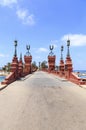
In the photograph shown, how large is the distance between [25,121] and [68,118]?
1.57 m

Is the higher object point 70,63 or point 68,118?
point 70,63

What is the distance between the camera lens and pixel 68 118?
9.18 m

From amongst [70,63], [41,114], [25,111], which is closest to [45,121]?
[41,114]

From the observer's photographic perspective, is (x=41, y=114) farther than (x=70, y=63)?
No

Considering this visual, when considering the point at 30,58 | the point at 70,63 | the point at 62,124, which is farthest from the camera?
the point at 30,58

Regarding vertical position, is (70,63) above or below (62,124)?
above

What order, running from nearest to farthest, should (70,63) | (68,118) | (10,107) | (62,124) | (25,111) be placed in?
1. (62,124)
2. (68,118)
3. (25,111)
4. (10,107)
5. (70,63)

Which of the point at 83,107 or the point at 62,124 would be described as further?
the point at 83,107

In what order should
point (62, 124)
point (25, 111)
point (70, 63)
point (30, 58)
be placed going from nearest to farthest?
point (62, 124) → point (25, 111) → point (70, 63) → point (30, 58)

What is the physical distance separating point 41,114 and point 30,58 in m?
81.7

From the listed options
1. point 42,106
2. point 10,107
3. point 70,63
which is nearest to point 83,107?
point 42,106

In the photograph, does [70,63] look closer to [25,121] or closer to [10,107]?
[10,107]

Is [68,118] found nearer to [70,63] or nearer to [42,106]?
[42,106]

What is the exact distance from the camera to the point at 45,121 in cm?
864
